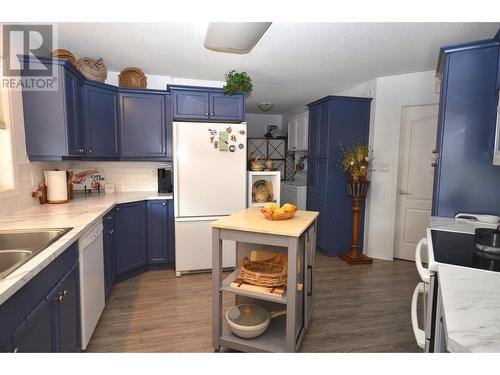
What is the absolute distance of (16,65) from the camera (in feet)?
7.37

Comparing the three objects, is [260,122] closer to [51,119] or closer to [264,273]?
[51,119]

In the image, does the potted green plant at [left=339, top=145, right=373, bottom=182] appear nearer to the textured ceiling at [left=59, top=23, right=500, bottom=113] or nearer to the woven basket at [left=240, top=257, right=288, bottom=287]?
the textured ceiling at [left=59, top=23, right=500, bottom=113]

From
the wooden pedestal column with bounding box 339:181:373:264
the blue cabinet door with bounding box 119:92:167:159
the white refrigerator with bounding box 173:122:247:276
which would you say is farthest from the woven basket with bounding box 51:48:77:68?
the wooden pedestal column with bounding box 339:181:373:264

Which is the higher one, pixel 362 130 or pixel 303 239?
pixel 362 130

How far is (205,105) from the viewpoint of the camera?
3244 millimetres

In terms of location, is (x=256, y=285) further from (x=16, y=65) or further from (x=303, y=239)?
(x=16, y=65)

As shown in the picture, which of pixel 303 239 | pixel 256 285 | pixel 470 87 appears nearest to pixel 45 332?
pixel 256 285

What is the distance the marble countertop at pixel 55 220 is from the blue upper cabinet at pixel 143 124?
529mm

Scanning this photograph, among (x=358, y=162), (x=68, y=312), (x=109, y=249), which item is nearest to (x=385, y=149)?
(x=358, y=162)

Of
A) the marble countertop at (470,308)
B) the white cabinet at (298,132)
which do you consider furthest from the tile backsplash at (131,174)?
the marble countertop at (470,308)

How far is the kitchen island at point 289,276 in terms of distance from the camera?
164 cm

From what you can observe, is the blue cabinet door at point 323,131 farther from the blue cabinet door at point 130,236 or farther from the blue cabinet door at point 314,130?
the blue cabinet door at point 130,236

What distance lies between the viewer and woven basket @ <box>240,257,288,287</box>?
5.75 ft
